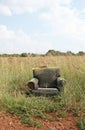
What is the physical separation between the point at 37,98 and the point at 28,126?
1.48 meters

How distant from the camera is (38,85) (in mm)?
9203

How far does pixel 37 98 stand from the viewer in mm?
7852

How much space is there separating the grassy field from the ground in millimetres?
123

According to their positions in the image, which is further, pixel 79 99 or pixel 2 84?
pixel 2 84

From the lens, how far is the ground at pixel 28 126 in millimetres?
6371

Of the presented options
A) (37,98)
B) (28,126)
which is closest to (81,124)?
(28,126)

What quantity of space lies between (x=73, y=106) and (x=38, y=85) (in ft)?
6.83

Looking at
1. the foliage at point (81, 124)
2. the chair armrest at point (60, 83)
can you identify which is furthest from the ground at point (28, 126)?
the chair armrest at point (60, 83)

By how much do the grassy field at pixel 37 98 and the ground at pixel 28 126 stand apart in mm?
123

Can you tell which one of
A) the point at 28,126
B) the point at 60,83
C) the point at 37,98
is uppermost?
the point at 60,83

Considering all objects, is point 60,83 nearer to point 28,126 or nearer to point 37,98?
point 37,98

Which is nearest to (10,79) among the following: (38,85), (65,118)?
(38,85)

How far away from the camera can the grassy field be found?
6.97 metres

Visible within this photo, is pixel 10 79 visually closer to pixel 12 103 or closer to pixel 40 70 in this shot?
pixel 40 70
